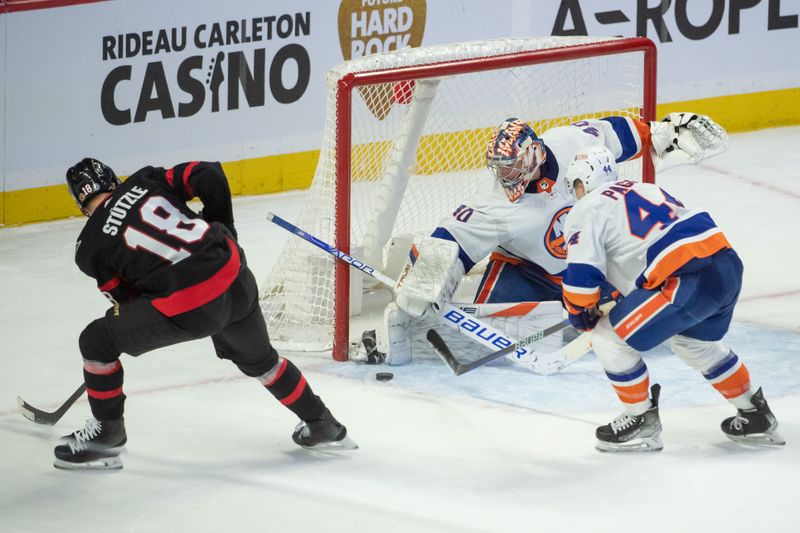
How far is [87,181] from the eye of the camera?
4035 mm

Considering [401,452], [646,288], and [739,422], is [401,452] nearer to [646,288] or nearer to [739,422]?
[646,288]

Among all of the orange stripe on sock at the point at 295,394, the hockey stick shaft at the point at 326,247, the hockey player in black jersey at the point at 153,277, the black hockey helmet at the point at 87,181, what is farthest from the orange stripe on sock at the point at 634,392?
the black hockey helmet at the point at 87,181

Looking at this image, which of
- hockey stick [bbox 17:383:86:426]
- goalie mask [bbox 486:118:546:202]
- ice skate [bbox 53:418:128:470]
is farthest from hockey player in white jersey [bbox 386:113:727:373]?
ice skate [bbox 53:418:128:470]

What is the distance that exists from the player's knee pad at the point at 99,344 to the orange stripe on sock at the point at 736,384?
1.67 m

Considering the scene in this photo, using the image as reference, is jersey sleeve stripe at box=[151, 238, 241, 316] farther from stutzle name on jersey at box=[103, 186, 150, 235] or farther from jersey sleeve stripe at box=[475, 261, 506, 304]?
jersey sleeve stripe at box=[475, 261, 506, 304]

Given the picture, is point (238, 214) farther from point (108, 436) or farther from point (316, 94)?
point (108, 436)

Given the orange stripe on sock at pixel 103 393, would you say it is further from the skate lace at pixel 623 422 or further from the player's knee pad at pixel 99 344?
the skate lace at pixel 623 422

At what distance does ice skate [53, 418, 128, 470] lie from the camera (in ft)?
13.7

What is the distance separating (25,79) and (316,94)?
1.40 meters

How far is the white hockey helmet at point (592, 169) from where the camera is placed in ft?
13.9

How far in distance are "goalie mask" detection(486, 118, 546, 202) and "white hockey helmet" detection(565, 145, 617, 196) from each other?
0.59 m

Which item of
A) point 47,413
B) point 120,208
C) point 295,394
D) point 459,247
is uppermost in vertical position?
point 120,208

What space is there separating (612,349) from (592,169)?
504 millimetres

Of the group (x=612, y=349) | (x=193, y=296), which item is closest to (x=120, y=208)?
(x=193, y=296)
